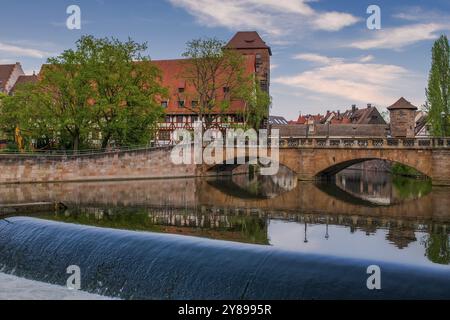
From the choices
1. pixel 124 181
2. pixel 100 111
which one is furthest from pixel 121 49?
pixel 124 181

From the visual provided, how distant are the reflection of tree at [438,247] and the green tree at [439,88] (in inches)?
1402

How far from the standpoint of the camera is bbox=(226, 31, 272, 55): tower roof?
72.2 metres

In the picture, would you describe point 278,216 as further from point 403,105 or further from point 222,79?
point 403,105

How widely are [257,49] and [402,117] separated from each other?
21.6 meters

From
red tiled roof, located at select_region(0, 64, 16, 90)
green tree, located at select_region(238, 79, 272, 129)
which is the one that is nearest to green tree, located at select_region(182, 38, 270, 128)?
green tree, located at select_region(238, 79, 272, 129)

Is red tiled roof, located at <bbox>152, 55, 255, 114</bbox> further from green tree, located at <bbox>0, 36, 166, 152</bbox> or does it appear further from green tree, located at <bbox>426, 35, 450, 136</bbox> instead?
green tree, located at <bbox>426, 35, 450, 136</bbox>

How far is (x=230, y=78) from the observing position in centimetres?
5538

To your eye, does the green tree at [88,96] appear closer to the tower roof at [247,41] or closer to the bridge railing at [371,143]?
the bridge railing at [371,143]

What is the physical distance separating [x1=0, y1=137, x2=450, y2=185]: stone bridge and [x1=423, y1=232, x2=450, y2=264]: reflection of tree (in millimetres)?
26425

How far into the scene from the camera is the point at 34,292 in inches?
506

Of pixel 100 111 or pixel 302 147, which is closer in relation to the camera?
pixel 100 111

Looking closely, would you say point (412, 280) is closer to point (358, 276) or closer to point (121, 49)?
point (358, 276)

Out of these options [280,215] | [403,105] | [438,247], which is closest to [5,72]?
[403,105]

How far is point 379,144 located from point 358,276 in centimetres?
3923
